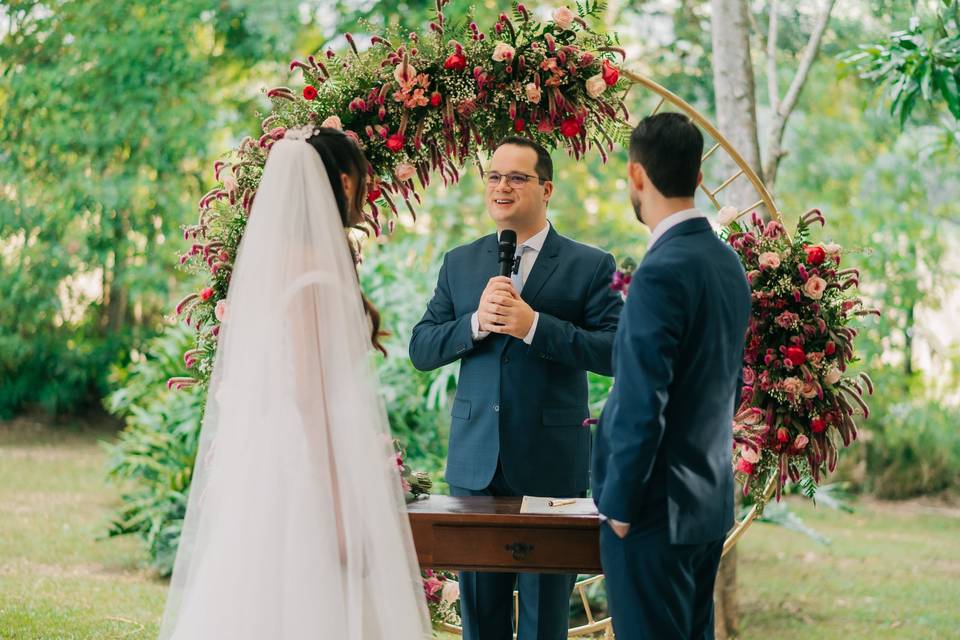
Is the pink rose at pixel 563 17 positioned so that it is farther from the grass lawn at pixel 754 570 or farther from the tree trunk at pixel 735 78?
the grass lawn at pixel 754 570

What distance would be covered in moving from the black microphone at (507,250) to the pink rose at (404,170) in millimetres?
823

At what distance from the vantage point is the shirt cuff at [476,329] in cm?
405

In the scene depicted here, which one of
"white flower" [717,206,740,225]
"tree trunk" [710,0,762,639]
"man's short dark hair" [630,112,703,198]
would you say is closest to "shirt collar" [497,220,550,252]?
"white flower" [717,206,740,225]

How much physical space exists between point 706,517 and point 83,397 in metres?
12.2

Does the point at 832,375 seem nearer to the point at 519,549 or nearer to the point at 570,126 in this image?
the point at 570,126

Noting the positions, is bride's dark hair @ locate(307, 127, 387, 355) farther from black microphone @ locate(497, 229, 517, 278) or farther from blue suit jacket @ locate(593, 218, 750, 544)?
blue suit jacket @ locate(593, 218, 750, 544)

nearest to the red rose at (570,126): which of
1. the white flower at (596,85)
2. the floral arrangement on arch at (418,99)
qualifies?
the floral arrangement on arch at (418,99)

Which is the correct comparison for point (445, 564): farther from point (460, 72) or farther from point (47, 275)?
point (47, 275)

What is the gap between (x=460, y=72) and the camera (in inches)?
177

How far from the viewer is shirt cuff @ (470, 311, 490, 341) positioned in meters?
4.05

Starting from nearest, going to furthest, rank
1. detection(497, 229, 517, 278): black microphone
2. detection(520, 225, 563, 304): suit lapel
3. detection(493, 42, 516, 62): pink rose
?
detection(497, 229, 517, 278): black microphone → detection(520, 225, 563, 304): suit lapel → detection(493, 42, 516, 62): pink rose

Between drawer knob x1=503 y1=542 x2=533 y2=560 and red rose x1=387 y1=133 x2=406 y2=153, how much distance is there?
1.74m

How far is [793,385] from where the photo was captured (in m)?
4.50

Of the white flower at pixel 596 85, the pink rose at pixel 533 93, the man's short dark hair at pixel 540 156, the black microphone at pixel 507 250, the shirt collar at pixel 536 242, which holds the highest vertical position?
the white flower at pixel 596 85
